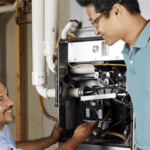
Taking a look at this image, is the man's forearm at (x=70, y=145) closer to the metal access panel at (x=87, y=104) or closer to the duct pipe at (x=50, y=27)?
the metal access panel at (x=87, y=104)

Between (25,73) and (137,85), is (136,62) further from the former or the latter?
(25,73)

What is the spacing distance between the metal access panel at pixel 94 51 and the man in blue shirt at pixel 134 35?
0.65 meters

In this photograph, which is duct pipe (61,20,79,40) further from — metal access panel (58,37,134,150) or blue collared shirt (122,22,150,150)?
blue collared shirt (122,22,150,150)

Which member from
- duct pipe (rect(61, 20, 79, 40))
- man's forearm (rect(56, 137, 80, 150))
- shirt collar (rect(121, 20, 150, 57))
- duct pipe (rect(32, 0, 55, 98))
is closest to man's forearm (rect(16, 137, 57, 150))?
man's forearm (rect(56, 137, 80, 150))

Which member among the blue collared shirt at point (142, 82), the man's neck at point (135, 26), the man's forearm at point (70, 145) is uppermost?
the man's neck at point (135, 26)

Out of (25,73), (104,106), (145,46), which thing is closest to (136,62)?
(145,46)

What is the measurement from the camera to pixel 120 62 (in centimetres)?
185

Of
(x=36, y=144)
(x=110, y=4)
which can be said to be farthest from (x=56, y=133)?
(x=110, y=4)

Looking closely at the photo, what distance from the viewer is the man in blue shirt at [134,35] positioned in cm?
98

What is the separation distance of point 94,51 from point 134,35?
0.77 metres

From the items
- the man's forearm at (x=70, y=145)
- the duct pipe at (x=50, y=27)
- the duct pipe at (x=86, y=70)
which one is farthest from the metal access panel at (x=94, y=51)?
the man's forearm at (x=70, y=145)

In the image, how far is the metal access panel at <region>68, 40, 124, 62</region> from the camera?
177 cm

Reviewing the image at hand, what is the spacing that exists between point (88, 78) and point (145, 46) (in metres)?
1.06

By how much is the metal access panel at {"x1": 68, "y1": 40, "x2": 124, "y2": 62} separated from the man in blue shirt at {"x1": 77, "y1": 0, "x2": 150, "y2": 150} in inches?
25.6
